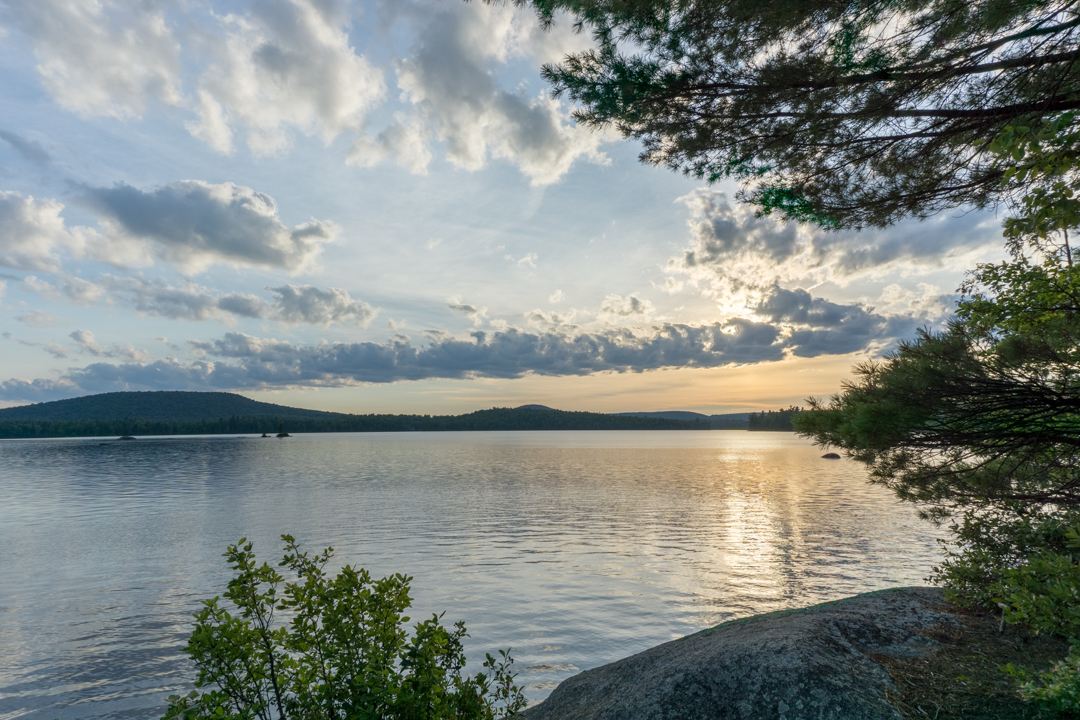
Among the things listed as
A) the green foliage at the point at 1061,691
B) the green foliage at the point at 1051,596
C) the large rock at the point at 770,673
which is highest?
the green foliage at the point at 1051,596

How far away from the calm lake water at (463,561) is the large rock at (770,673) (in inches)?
96.3

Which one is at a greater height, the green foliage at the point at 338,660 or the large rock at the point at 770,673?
the green foliage at the point at 338,660

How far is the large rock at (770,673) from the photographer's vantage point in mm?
5629

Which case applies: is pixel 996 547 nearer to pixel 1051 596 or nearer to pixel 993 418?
pixel 993 418

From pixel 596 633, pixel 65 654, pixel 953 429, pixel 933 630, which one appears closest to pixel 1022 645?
pixel 933 630

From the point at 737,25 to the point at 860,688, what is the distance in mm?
8934

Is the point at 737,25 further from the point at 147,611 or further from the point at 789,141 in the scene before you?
the point at 147,611

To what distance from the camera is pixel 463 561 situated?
60.5 feet

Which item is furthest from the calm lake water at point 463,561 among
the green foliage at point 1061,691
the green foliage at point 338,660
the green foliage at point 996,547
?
the green foliage at point 1061,691

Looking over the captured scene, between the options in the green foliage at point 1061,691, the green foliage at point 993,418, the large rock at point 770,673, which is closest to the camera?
the green foliage at point 1061,691

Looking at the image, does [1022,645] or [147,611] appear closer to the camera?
[1022,645]

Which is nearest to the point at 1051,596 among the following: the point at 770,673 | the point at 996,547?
the point at 770,673

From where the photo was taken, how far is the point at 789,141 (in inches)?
340

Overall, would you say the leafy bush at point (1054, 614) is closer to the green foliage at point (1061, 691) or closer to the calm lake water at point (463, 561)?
the green foliage at point (1061, 691)
